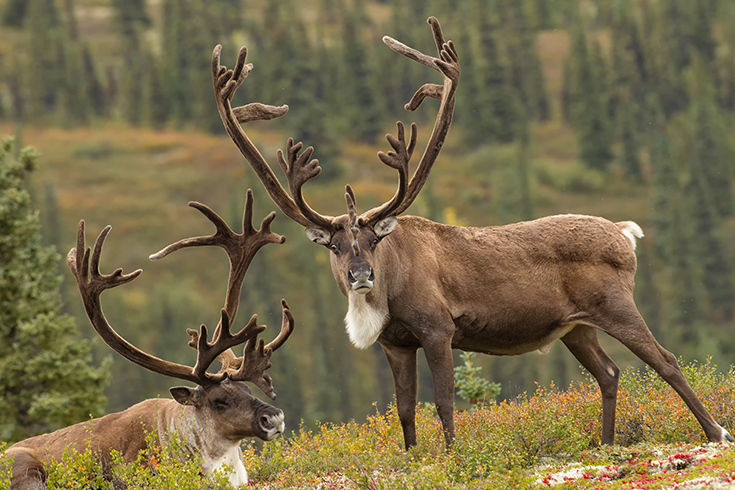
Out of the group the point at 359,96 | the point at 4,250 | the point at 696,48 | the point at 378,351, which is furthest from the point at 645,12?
the point at 4,250

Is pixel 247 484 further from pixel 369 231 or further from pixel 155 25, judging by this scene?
pixel 155 25

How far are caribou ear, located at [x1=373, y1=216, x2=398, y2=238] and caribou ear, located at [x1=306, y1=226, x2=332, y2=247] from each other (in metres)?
0.55

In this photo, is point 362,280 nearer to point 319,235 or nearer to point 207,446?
point 319,235

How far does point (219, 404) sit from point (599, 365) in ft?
15.2

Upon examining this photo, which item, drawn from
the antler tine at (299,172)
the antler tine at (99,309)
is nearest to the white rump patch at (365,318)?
the antler tine at (299,172)

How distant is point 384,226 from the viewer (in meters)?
10.7

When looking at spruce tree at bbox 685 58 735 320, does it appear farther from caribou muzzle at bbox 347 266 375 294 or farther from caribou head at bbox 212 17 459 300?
caribou muzzle at bbox 347 266 375 294

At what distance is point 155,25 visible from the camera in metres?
194

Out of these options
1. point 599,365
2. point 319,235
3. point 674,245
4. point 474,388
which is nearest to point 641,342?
point 599,365

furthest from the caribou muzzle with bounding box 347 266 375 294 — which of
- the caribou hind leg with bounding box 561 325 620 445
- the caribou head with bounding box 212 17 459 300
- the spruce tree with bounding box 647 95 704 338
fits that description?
the spruce tree with bounding box 647 95 704 338

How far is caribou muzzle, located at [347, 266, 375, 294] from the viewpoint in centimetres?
1005

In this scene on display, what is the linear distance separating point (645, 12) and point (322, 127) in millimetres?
61516

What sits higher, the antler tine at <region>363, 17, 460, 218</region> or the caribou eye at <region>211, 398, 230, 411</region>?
the antler tine at <region>363, 17, 460, 218</region>

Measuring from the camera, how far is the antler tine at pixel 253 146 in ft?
36.0
